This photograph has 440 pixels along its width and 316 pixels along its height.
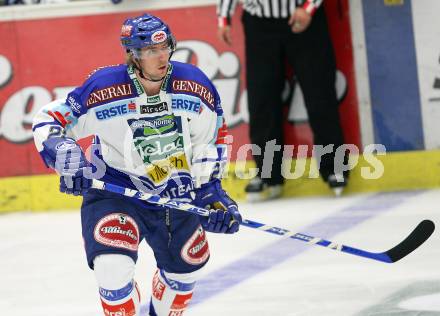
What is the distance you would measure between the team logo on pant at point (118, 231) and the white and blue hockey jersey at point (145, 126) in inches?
7.2

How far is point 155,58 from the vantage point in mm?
3660

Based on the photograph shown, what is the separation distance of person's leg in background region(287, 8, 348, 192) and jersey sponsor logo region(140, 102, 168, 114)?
309cm

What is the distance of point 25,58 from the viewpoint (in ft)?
23.7

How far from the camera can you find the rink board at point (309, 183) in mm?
6887

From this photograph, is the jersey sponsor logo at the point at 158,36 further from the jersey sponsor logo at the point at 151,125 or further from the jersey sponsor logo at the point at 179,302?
the jersey sponsor logo at the point at 179,302

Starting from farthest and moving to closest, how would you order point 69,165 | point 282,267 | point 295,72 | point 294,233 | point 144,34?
point 295,72
point 282,267
point 294,233
point 144,34
point 69,165

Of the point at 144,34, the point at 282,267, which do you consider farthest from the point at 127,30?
the point at 282,267

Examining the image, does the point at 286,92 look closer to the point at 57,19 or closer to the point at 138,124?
the point at 57,19

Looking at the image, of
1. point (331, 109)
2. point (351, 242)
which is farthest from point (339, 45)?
point (351, 242)

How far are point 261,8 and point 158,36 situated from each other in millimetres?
3118

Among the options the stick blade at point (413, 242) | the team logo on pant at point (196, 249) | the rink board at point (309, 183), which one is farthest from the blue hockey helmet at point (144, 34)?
the rink board at point (309, 183)

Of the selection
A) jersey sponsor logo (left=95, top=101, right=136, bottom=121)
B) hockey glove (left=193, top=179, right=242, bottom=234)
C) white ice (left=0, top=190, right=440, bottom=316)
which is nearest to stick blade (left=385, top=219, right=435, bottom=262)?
white ice (left=0, top=190, right=440, bottom=316)

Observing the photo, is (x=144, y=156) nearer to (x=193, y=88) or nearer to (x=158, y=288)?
(x=193, y=88)

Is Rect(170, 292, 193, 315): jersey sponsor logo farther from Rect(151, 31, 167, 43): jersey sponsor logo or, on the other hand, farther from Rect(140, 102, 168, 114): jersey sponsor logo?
Rect(151, 31, 167, 43): jersey sponsor logo
